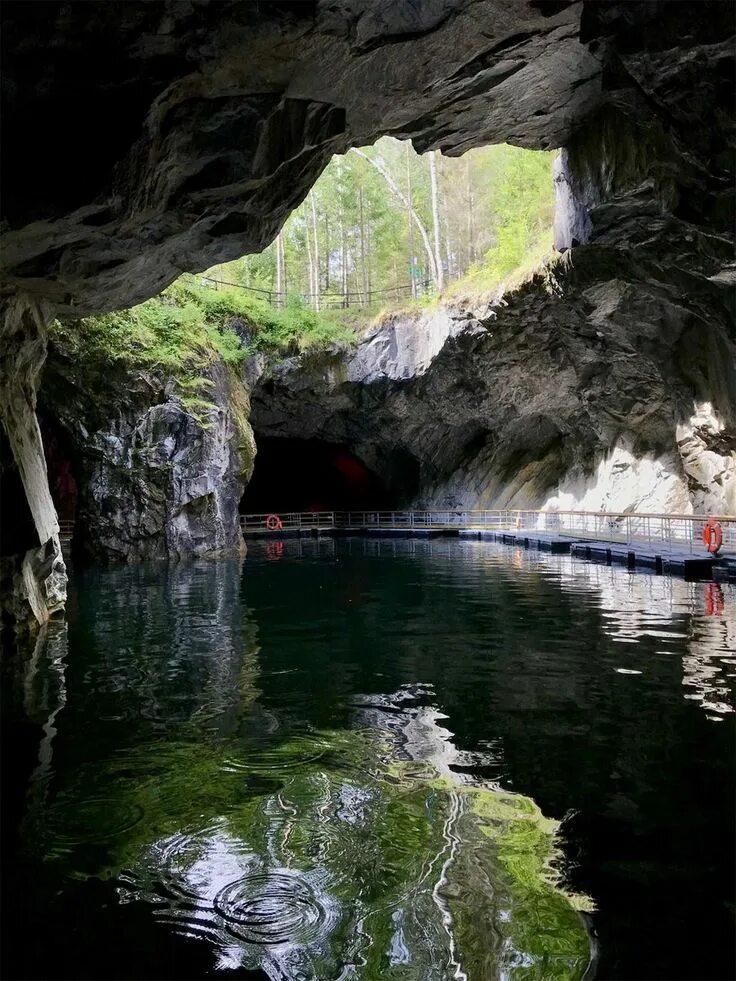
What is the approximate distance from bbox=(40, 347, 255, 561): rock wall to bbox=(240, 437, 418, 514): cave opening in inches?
565

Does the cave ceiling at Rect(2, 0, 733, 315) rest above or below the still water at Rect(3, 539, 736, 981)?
above

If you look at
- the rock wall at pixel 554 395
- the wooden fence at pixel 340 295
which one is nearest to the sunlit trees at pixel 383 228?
the wooden fence at pixel 340 295

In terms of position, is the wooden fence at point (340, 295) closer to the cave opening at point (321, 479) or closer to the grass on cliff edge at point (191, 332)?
the grass on cliff edge at point (191, 332)

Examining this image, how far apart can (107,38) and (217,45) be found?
3.36 feet

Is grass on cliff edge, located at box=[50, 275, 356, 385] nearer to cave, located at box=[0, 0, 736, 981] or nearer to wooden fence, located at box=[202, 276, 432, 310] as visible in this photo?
wooden fence, located at box=[202, 276, 432, 310]

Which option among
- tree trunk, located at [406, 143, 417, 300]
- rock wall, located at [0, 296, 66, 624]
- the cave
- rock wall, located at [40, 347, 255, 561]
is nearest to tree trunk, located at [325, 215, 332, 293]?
tree trunk, located at [406, 143, 417, 300]

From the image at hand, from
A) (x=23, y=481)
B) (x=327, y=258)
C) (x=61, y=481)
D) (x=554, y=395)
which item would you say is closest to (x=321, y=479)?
(x=327, y=258)

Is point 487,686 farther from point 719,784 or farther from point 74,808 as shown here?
point 74,808

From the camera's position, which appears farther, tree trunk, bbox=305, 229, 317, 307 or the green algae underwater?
tree trunk, bbox=305, 229, 317, 307

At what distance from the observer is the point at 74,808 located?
16.2ft

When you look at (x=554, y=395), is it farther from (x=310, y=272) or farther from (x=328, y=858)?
(x=328, y=858)

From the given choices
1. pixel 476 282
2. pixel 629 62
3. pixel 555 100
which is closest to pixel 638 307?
pixel 476 282

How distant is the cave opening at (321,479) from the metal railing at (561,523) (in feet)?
7.27

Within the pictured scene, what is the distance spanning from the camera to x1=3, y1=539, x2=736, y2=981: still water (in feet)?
11.0
